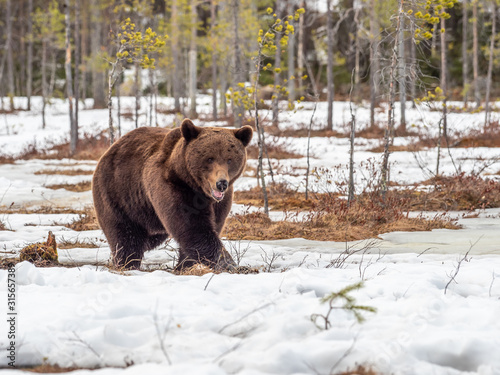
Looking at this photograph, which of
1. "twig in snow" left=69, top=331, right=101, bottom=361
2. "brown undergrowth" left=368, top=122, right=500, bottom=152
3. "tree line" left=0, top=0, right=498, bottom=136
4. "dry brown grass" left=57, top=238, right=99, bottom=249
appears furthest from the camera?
"tree line" left=0, top=0, right=498, bottom=136

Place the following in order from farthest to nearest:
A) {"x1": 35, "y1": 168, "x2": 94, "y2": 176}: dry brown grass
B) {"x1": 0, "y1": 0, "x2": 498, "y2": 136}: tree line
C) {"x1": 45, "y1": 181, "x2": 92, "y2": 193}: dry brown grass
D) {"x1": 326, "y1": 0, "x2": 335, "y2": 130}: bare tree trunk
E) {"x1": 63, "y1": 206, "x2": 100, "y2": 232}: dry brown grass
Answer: {"x1": 0, "y1": 0, "x2": 498, "y2": 136}: tree line → {"x1": 326, "y1": 0, "x2": 335, "y2": 130}: bare tree trunk → {"x1": 35, "y1": 168, "x2": 94, "y2": 176}: dry brown grass → {"x1": 45, "y1": 181, "x2": 92, "y2": 193}: dry brown grass → {"x1": 63, "y1": 206, "x2": 100, "y2": 232}: dry brown grass

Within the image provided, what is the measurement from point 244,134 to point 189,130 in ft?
1.71

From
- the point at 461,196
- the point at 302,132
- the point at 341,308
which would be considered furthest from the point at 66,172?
the point at 341,308

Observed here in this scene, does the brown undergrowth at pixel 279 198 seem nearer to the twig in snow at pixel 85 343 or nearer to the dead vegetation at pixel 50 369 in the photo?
the twig in snow at pixel 85 343

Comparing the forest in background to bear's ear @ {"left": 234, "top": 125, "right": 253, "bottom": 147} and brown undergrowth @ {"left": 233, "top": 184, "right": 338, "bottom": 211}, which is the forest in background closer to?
brown undergrowth @ {"left": 233, "top": 184, "right": 338, "bottom": 211}

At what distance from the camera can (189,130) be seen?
15.4ft

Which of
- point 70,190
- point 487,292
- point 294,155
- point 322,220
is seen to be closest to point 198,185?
point 487,292

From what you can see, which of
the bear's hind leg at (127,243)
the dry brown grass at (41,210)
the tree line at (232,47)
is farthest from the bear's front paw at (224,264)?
the tree line at (232,47)

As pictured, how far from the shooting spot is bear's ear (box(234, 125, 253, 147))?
4.84m

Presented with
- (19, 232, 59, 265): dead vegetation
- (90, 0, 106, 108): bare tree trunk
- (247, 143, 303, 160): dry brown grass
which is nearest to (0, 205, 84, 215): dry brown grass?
(19, 232, 59, 265): dead vegetation

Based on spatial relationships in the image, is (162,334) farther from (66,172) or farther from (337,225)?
(66,172)

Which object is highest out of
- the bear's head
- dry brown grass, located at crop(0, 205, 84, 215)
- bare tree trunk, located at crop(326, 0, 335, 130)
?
bare tree trunk, located at crop(326, 0, 335, 130)

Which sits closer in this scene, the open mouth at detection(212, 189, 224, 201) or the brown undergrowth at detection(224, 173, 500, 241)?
the open mouth at detection(212, 189, 224, 201)

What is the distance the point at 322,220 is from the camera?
750 cm
